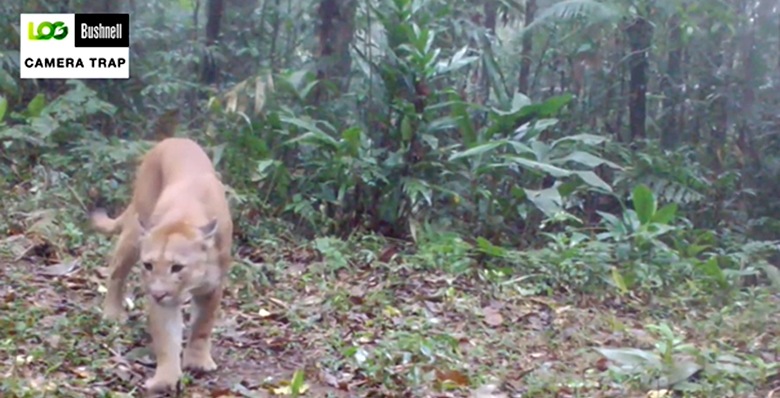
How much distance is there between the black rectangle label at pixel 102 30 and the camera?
28.7 ft

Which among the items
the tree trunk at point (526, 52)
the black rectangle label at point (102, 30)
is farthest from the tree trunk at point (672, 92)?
the black rectangle label at point (102, 30)

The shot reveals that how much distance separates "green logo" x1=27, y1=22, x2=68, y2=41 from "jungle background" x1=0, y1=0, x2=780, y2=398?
1.05ft

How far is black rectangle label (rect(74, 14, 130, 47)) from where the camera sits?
345 inches

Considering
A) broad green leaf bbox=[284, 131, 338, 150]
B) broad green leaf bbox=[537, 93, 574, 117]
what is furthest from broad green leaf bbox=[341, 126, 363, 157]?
broad green leaf bbox=[537, 93, 574, 117]

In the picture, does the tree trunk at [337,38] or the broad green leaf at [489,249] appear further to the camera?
the tree trunk at [337,38]

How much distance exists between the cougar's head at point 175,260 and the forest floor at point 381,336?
1.47 feet

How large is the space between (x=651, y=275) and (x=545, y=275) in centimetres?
78

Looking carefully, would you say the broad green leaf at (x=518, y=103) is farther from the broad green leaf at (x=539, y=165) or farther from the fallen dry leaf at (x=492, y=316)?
the fallen dry leaf at (x=492, y=316)

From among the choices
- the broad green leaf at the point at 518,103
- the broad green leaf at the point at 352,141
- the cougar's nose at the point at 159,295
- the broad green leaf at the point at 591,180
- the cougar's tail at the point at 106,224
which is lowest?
the cougar's tail at the point at 106,224

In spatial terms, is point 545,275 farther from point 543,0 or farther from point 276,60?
point 543,0

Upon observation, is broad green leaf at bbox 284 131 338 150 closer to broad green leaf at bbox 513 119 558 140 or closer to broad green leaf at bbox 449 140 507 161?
broad green leaf at bbox 449 140 507 161

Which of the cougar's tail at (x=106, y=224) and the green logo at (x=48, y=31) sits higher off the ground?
the green logo at (x=48, y=31)

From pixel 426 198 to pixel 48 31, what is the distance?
405cm

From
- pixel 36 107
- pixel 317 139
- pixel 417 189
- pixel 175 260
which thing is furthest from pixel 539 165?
pixel 36 107
